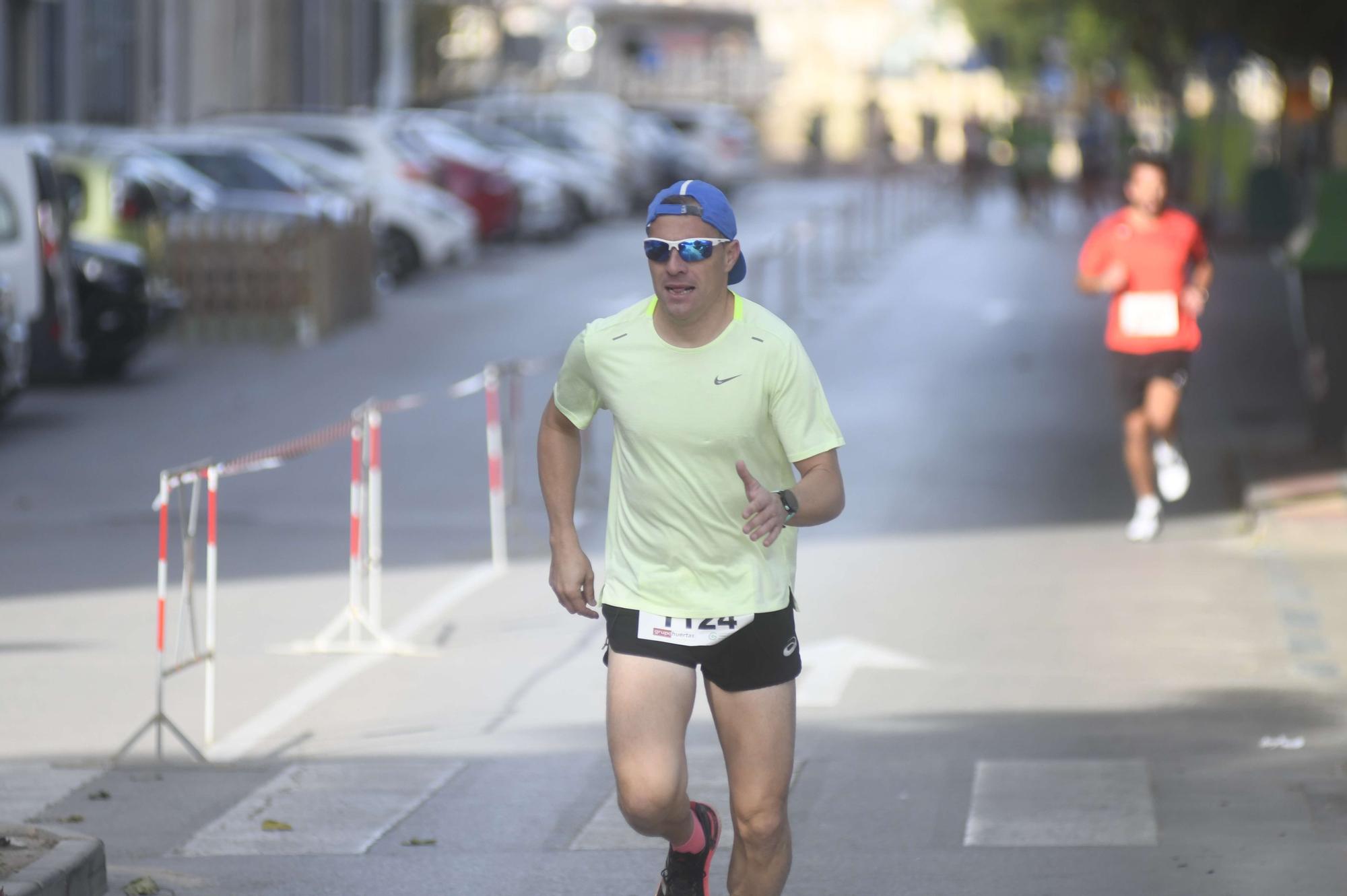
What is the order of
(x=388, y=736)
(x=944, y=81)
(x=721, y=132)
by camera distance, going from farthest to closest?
(x=944, y=81) < (x=721, y=132) < (x=388, y=736)

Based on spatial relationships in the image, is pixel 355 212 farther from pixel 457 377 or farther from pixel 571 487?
pixel 571 487

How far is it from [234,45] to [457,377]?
21.5 meters

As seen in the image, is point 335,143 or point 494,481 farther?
point 335,143

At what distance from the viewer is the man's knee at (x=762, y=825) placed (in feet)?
17.8

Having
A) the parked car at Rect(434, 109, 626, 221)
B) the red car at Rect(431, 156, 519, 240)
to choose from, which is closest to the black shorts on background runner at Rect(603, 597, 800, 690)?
the red car at Rect(431, 156, 519, 240)

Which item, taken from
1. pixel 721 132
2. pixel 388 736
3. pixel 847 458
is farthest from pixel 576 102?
pixel 388 736

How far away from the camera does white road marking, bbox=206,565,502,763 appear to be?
28.6 feet

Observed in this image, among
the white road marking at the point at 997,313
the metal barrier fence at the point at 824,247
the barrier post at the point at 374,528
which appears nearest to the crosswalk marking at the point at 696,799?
the barrier post at the point at 374,528

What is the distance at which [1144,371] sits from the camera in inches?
496

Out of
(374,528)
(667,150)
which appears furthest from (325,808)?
(667,150)

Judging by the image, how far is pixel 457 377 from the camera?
68.0ft

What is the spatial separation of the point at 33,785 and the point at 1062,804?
3.25 m

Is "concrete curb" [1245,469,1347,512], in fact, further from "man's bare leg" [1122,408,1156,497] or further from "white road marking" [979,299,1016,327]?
"white road marking" [979,299,1016,327]

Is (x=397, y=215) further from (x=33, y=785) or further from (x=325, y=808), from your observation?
(x=325, y=808)
